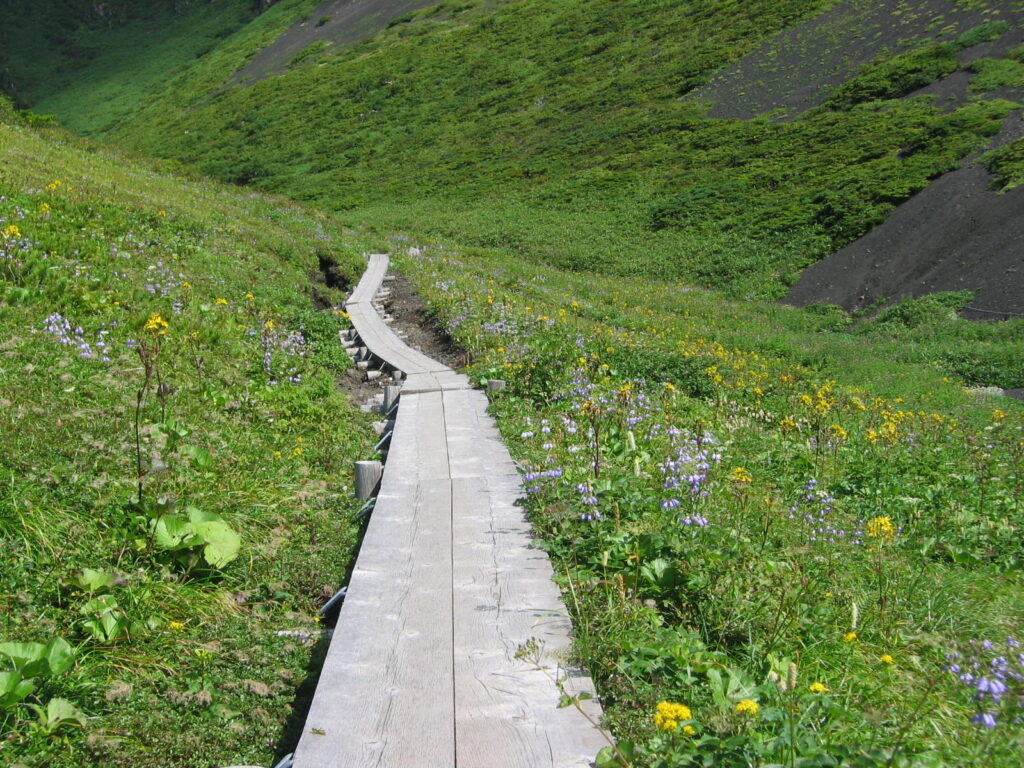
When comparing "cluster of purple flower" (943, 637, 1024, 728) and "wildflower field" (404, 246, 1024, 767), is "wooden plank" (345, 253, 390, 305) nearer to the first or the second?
"wildflower field" (404, 246, 1024, 767)

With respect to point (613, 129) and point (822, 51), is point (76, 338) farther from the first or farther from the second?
point (822, 51)

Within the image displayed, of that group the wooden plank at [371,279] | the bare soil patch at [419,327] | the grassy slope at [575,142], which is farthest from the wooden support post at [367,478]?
the grassy slope at [575,142]

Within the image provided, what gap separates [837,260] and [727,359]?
751 inches

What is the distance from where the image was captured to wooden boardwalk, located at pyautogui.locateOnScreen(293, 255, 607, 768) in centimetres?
289

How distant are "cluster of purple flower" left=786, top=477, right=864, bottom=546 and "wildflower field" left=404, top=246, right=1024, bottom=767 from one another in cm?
3

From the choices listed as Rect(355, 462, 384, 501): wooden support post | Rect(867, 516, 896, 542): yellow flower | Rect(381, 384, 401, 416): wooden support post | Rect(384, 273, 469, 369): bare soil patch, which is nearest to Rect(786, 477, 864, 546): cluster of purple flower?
Rect(867, 516, 896, 542): yellow flower

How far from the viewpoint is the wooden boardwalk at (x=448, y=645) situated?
289cm

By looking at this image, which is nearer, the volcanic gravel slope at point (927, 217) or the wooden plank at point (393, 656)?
the wooden plank at point (393, 656)

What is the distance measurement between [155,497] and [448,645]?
263 cm

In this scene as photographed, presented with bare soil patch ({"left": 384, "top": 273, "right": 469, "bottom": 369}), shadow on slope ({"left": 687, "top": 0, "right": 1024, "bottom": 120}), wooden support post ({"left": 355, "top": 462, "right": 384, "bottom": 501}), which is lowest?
wooden support post ({"left": 355, "top": 462, "right": 384, "bottom": 501})

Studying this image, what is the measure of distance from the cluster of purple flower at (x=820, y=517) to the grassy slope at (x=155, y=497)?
3.54 metres

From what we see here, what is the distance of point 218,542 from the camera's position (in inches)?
184

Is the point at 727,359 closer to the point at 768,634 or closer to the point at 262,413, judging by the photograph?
the point at 262,413

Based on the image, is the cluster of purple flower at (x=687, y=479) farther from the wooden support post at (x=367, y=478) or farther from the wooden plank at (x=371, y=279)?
the wooden plank at (x=371, y=279)
